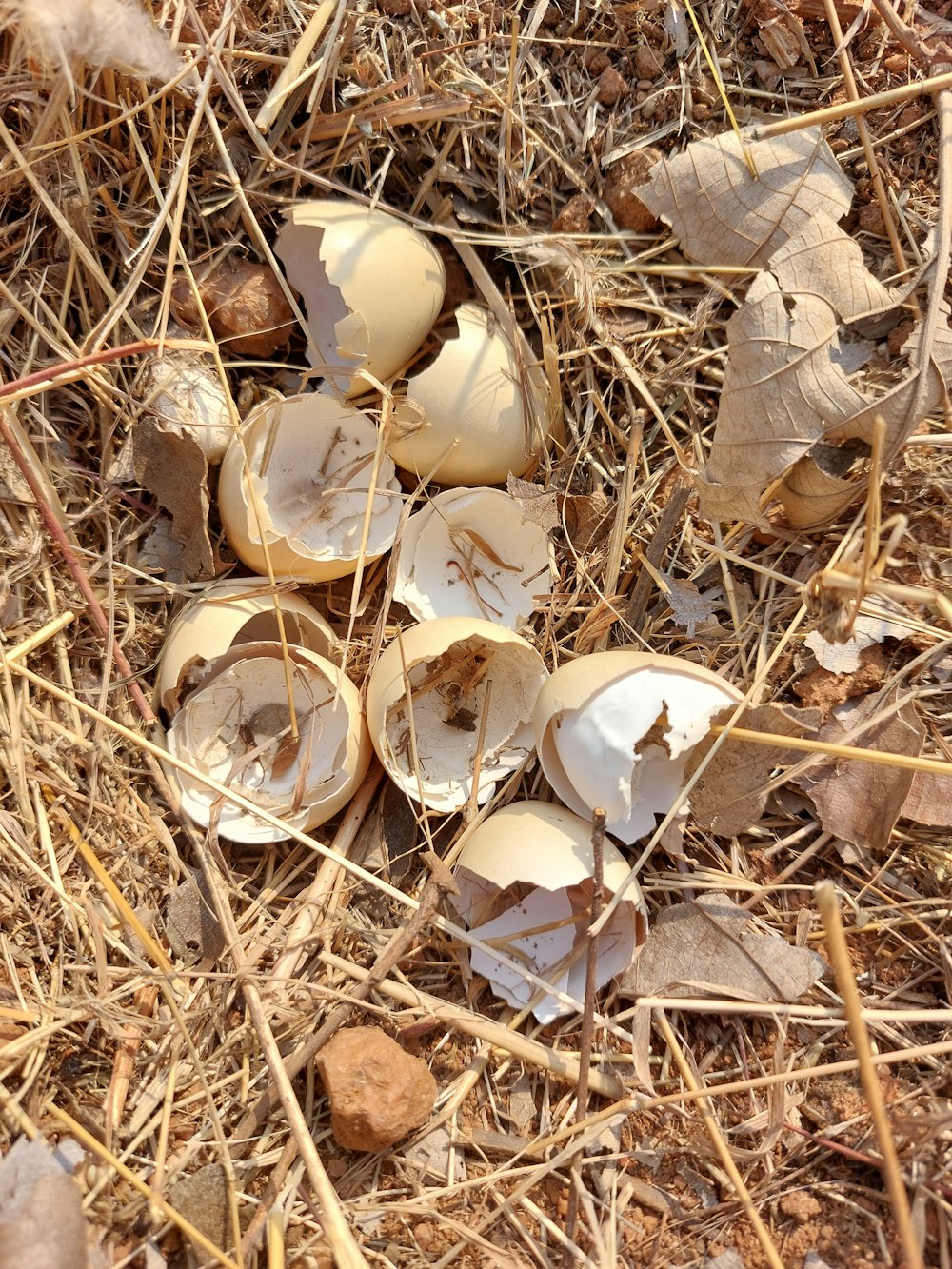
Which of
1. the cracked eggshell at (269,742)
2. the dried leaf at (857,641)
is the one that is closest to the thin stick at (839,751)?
the dried leaf at (857,641)

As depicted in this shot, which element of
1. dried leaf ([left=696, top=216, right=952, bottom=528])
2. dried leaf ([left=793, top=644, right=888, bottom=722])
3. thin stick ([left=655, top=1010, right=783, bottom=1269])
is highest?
dried leaf ([left=696, top=216, right=952, bottom=528])

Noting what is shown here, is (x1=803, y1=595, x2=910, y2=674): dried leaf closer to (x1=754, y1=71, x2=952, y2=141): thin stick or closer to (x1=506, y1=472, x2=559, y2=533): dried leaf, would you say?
(x1=506, y1=472, x2=559, y2=533): dried leaf

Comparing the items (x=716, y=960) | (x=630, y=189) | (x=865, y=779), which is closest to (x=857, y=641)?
(x=865, y=779)

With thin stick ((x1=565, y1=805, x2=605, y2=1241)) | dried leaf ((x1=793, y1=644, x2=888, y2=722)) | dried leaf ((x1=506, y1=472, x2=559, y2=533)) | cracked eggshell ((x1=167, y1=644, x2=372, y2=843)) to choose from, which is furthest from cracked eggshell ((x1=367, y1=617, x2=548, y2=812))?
dried leaf ((x1=793, y1=644, x2=888, y2=722))

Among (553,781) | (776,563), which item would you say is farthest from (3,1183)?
(776,563)

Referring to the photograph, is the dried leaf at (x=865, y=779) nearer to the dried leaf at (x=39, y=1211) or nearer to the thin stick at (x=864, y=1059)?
the thin stick at (x=864, y=1059)

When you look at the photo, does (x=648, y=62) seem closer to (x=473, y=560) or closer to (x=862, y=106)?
(x=862, y=106)

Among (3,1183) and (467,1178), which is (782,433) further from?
(3,1183)
